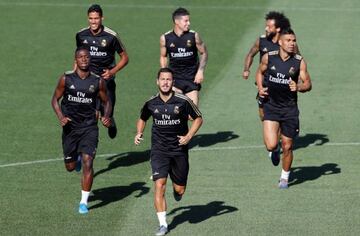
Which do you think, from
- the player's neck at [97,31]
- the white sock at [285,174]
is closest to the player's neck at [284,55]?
the white sock at [285,174]

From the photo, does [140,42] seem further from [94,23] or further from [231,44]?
A: [94,23]

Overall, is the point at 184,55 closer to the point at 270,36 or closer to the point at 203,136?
the point at 270,36

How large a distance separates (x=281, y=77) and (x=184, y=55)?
3.18m

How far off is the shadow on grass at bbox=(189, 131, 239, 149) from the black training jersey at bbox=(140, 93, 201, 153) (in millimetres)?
5366

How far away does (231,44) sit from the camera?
107 ft

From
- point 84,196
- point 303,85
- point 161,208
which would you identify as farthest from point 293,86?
point 84,196

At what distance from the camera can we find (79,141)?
18.8m

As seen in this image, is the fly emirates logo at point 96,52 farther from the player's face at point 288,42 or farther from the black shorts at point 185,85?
the player's face at point 288,42

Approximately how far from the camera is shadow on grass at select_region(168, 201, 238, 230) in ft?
58.5

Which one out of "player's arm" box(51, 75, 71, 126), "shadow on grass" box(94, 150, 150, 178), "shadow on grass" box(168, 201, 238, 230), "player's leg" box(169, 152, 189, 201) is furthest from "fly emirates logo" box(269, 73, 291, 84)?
"player's arm" box(51, 75, 71, 126)

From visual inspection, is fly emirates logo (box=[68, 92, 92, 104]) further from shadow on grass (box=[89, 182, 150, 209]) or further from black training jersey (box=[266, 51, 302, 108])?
black training jersey (box=[266, 51, 302, 108])

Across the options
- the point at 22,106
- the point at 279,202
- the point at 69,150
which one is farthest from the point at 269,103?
the point at 22,106

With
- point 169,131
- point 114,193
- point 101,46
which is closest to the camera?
point 169,131

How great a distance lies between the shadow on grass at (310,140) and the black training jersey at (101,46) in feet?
13.1
